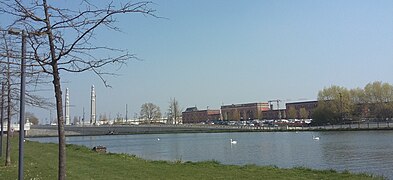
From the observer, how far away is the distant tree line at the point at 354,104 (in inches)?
4368

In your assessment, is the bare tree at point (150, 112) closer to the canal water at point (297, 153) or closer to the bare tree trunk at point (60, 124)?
the canal water at point (297, 153)

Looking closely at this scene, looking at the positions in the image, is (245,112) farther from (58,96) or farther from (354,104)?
(58,96)

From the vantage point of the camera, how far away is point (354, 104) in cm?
11331

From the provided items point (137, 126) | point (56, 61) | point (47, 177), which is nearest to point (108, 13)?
point (56, 61)

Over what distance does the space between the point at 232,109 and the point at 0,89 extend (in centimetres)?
17697

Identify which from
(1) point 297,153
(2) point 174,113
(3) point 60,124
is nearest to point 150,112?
(2) point 174,113

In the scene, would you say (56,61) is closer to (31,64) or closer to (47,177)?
(31,64)

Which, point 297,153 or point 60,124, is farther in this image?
point 297,153

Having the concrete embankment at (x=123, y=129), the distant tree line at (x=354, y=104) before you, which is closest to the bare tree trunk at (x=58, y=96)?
the distant tree line at (x=354, y=104)

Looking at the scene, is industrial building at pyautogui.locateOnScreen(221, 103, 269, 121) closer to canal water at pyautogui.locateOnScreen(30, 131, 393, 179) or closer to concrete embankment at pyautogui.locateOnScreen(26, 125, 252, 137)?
concrete embankment at pyautogui.locateOnScreen(26, 125, 252, 137)

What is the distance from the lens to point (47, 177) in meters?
15.4

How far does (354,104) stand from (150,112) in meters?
75.2

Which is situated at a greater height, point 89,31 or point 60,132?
point 89,31

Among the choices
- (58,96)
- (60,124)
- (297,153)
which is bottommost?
(297,153)
